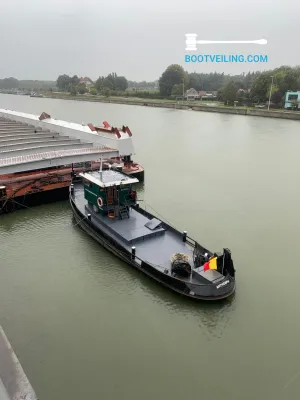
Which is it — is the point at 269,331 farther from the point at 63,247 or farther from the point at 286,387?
the point at 63,247

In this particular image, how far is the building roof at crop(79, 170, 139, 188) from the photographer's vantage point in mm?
11727

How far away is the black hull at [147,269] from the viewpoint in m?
9.01

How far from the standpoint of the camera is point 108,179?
1238 cm

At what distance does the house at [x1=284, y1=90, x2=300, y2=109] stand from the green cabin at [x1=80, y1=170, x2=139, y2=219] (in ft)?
178

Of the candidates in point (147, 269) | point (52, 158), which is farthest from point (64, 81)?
point (147, 269)

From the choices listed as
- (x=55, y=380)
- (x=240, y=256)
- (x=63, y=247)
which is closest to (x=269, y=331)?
(x=240, y=256)

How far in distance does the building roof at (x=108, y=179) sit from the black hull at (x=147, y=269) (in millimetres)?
1561

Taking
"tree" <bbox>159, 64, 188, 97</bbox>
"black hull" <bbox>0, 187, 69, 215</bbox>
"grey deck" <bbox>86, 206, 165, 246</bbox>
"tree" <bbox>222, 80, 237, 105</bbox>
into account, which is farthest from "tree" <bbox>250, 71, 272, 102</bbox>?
"grey deck" <bbox>86, 206, 165, 246</bbox>

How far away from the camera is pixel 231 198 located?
1714 centimetres

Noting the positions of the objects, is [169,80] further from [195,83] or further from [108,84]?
[108,84]

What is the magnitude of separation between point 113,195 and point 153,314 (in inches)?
189

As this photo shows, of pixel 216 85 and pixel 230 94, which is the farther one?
pixel 216 85

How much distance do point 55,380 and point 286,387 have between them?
4.80m

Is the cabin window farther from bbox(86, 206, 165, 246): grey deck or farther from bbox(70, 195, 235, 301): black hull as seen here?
bbox(70, 195, 235, 301): black hull
